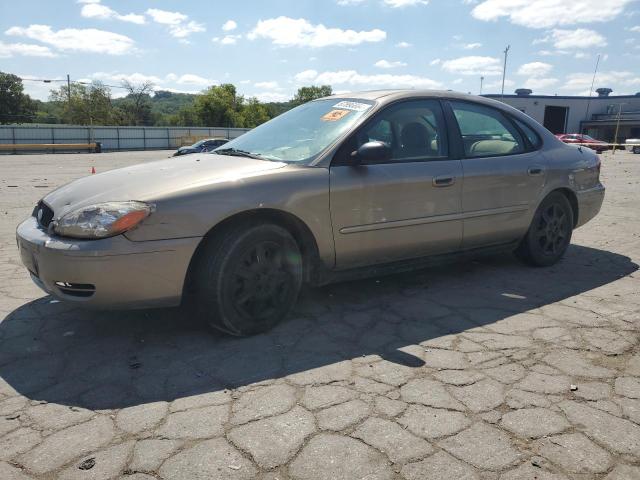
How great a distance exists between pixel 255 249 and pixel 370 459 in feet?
4.93

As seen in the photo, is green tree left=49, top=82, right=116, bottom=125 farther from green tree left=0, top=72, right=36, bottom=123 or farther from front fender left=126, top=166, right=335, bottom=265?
front fender left=126, top=166, right=335, bottom=265

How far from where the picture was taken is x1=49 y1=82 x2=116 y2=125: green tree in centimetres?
6875

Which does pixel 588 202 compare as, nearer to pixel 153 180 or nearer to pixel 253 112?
pixel 153 180

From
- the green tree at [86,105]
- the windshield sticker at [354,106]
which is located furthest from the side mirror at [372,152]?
the green tree at [86,105]

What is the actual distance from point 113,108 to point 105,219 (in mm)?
81685

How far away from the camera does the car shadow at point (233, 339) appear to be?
2.63 m

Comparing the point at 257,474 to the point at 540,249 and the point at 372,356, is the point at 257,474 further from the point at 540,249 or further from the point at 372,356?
the point at 540,249

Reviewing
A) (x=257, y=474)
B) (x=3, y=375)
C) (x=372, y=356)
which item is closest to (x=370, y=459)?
(x=257, y=474)

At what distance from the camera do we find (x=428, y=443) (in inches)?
83.0

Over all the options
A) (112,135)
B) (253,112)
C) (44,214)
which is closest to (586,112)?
(112,135)

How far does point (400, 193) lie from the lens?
11.8 feet

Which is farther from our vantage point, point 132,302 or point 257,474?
point 132,302

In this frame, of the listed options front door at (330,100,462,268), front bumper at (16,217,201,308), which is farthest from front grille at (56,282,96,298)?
front door at (330,100,462,268)

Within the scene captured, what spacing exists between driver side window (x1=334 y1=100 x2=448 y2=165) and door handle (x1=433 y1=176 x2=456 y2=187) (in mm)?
168
